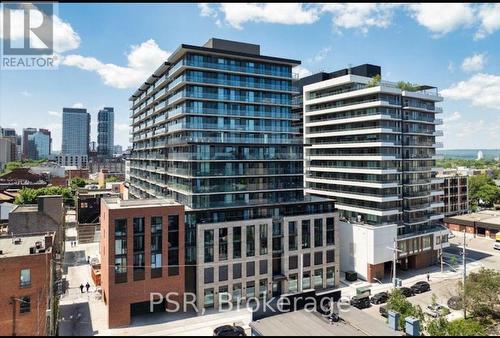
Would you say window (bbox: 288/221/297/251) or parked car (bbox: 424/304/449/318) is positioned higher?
window (bbox: 288/221/297/251)

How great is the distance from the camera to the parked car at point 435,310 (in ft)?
127

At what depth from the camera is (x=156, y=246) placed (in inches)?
1591

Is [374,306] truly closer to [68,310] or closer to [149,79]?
[68,310]

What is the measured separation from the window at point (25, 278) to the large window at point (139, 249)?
10.3 m

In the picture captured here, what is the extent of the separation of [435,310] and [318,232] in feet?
55.4

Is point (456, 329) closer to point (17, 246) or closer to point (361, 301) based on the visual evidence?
point (361, 301)

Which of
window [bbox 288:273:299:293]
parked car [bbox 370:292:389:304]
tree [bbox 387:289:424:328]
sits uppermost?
tree [bbox 387:289:424:328]

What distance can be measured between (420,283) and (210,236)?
30.7 m

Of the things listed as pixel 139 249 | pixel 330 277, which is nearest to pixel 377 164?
pixel 330 277

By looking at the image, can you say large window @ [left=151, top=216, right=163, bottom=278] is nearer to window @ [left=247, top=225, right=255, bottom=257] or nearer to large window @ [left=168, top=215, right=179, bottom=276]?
large window @ [left=168, top=215, right=179, bottom=276]

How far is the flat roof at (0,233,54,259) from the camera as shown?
114ft

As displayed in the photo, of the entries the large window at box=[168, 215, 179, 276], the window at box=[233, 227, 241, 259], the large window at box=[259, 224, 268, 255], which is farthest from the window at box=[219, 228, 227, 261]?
the large window at box=[168, 215, 179, 276]

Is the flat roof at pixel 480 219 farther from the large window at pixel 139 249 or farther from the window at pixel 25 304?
the window at pixel 25 304

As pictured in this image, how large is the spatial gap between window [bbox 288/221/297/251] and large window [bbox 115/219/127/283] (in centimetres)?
2150
